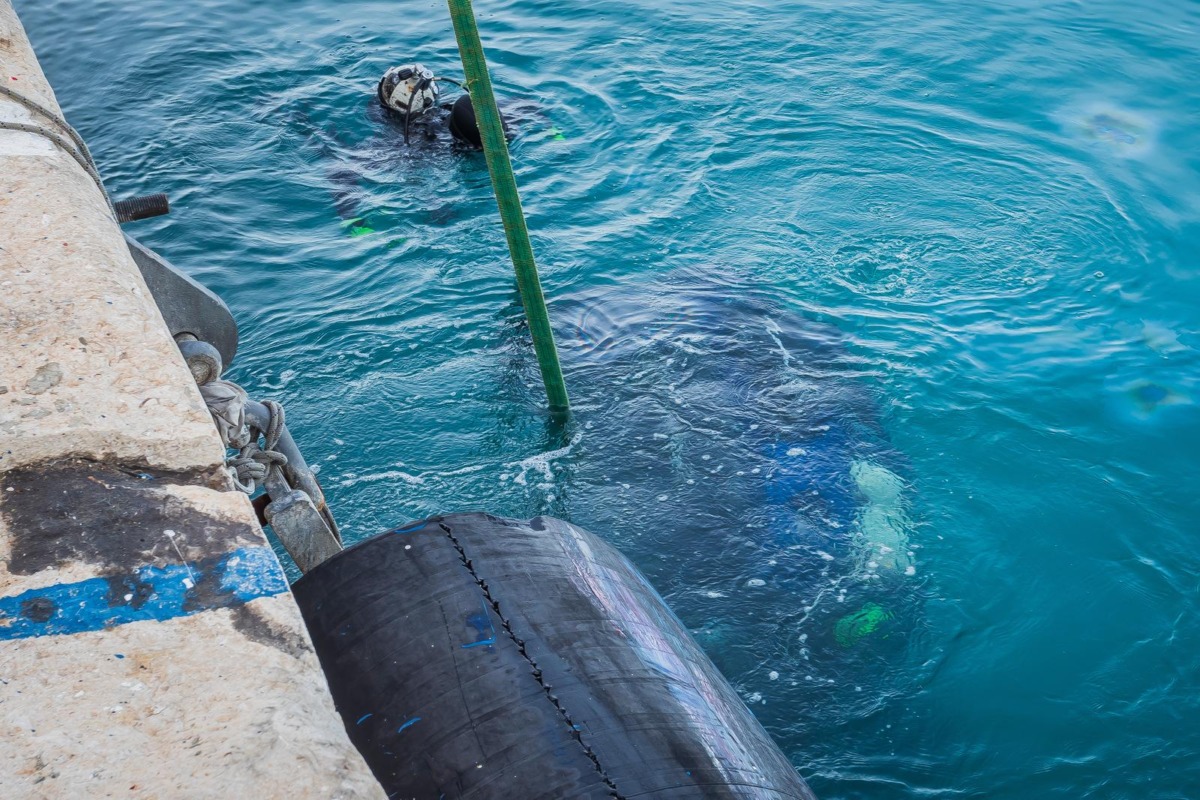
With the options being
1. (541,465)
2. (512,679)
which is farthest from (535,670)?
(541,465)

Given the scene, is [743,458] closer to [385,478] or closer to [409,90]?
[385,478]

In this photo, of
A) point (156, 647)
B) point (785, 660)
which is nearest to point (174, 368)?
→ point (156, 647)

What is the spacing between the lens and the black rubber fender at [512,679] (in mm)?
2277

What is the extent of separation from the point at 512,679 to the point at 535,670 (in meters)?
0.07

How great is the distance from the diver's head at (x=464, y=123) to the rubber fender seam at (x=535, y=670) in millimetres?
8954

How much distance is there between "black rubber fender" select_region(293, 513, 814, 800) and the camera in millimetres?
2277

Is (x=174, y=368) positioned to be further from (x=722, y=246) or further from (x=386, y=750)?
(x=722, y=246)

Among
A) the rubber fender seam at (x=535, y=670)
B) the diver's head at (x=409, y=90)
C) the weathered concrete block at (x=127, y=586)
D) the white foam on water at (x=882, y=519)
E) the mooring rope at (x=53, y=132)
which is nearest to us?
the weathered concrete block at (x=127, y=586)

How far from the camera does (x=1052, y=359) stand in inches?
327

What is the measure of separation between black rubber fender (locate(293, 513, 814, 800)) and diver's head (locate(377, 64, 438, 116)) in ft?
31.0

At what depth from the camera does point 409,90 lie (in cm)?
1145

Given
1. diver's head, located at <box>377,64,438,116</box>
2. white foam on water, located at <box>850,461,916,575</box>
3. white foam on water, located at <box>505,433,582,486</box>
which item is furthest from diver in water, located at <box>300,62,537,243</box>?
white foam on water, located at <box>850,461,916,575</box>

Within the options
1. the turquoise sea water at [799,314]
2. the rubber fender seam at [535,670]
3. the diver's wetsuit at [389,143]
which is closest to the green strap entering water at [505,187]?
the turquoise sea water at [799,314]

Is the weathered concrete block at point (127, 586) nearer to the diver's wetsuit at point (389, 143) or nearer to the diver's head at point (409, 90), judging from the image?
the diver's wetsuit at point (389, 143)
